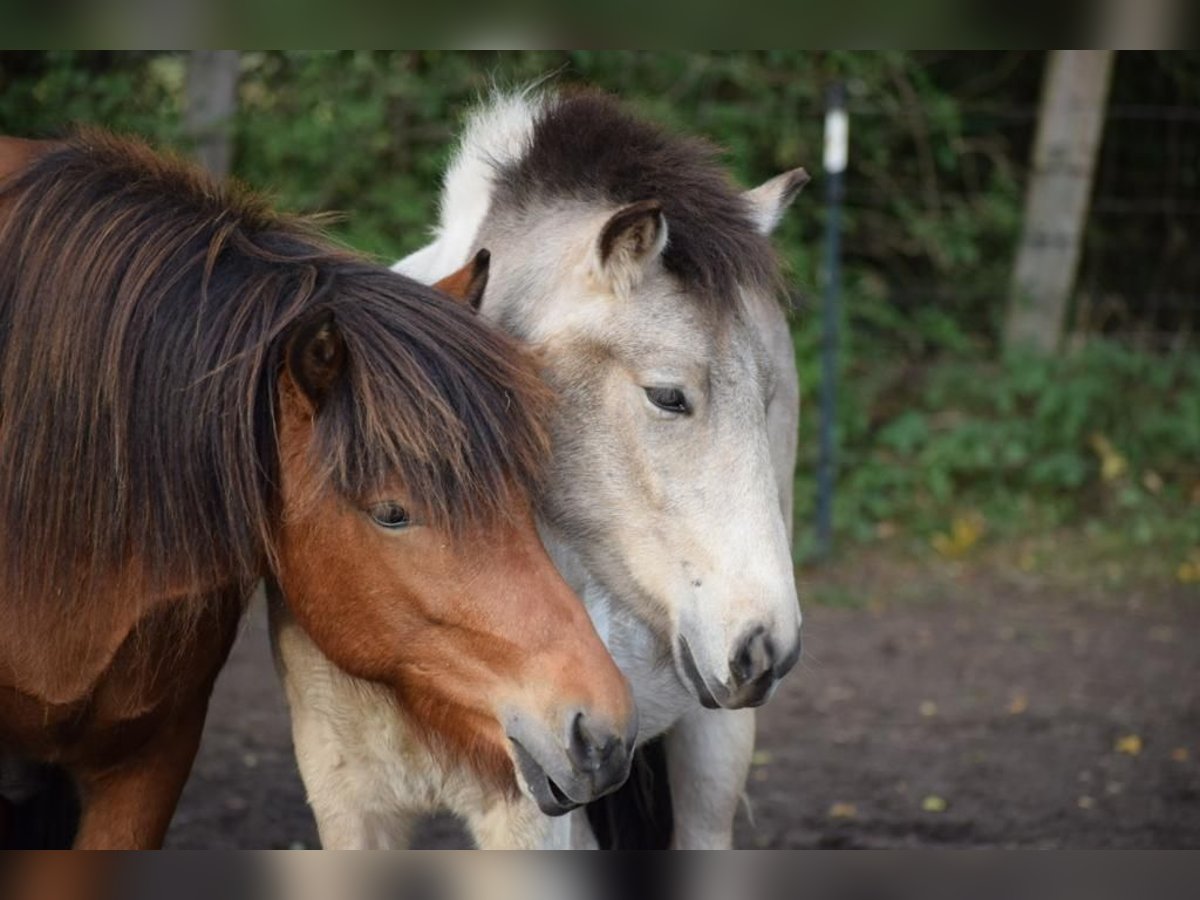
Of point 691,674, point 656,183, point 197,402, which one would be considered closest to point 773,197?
point 656,183

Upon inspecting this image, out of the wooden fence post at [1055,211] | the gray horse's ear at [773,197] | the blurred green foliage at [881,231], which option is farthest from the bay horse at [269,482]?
the wooden fence post at [1055,211]

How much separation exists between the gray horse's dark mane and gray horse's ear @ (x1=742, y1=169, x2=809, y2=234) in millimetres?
80

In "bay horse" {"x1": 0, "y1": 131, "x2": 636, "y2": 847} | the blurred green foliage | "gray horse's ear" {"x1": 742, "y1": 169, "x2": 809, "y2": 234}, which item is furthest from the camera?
the blurred green foliage

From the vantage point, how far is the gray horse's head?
269cm

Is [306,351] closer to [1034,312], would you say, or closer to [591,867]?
[591,867]

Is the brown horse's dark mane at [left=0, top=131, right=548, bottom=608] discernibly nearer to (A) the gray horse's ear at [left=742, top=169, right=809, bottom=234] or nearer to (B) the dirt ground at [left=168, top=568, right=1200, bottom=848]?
(A) the gray horse's ear at [left=742, top=169, right=809, bottom=234]

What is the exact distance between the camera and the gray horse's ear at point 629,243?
2.78 meters

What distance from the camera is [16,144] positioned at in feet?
10.3

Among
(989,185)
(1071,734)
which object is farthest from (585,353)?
(989,185)

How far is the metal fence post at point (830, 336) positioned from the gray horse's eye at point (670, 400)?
4.92 m

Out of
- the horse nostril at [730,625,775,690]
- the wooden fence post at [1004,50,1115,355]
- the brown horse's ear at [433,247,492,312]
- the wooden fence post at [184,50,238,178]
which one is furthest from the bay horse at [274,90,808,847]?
the wooden fence post at [1004,50,1115,355]

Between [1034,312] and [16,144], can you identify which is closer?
[16,144]

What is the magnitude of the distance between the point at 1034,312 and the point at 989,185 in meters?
1.05

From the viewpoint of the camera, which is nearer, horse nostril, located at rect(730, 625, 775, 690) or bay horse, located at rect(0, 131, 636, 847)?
bay horse, located at rect(0, 131, 636, 847)
